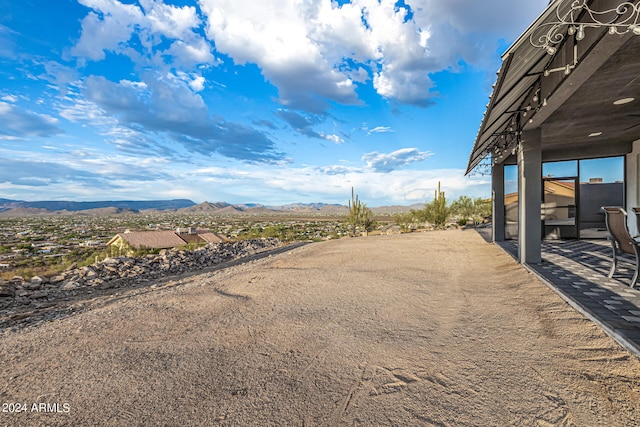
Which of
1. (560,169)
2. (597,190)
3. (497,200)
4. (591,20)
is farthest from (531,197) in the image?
(597,190)

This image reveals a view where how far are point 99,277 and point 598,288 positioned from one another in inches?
Answer: 482

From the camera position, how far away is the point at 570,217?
9.73 meters

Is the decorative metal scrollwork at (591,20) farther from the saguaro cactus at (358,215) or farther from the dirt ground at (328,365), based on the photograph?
the saguaro cactus at (358,215)

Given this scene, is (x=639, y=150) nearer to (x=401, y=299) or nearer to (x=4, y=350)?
(x=401, y=299)

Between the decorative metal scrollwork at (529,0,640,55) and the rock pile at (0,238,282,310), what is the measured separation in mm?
9804

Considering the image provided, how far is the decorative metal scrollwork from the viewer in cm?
263

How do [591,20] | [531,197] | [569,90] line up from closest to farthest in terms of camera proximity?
[591,20] → [569,90] → [531,197]

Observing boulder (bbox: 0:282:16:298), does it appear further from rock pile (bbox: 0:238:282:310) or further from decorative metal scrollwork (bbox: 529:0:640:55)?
decorative metal scrollwork (bbox: 529:0:640:55)

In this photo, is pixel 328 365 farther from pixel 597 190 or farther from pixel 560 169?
pixel 597 190

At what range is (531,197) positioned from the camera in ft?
20.4

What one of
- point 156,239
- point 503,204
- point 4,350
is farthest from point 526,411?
point 156,239

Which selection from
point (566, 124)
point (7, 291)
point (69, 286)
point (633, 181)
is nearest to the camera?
point (566, 124)

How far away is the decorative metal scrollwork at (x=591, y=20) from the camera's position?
2.63 metres

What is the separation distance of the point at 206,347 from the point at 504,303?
379cm
